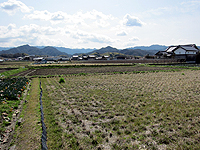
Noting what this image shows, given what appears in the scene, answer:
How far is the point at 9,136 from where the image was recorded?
711cm

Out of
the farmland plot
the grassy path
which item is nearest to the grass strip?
the farmland plot

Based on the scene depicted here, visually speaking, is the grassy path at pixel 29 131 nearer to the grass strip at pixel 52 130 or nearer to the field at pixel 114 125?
the field at pixel 114 125

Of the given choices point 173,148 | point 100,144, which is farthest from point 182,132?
point 100,144

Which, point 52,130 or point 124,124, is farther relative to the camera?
point 124,124

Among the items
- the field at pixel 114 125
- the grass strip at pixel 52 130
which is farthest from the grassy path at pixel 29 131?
the grass strip at pixel 52 130

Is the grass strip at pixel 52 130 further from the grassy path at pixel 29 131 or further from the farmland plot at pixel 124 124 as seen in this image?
the grassy path at pixel 29 131

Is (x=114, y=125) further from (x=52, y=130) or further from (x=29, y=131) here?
(x=29, y=131)

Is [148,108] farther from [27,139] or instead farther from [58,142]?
[27,139]

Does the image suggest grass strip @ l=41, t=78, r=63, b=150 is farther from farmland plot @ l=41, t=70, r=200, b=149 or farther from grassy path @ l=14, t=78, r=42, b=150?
grassy path @ l=14, t=78, r=42, b=150

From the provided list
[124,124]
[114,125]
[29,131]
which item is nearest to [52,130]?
[29,131]

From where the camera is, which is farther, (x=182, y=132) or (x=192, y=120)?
(x=192, y=120)

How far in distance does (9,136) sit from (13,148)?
133cm

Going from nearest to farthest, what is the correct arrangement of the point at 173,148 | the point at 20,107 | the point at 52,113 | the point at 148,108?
the point at 173,148
the point at 52,113
the point at 148,108
the point at 20,107

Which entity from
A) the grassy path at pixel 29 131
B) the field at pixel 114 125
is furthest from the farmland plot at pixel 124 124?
the grassy path at pixel 29 131
